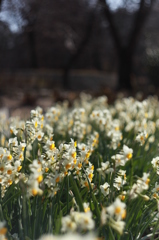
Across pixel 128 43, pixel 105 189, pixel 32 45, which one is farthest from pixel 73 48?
pixel 105 189

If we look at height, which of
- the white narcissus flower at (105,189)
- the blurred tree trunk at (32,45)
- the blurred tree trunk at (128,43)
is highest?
the blurred tree trunk at (32,45)

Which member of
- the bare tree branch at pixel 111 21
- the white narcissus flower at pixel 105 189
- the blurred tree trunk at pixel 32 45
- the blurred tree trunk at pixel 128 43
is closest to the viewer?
the white narcissus flower at pixel 105 189

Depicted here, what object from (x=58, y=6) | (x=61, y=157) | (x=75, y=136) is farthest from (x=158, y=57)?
(x=61, y=157)

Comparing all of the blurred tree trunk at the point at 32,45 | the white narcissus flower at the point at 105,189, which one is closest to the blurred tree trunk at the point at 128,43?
the blurred tree trunk at the point at 32,45

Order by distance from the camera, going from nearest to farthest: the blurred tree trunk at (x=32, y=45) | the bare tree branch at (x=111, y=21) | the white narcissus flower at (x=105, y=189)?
the white narcissus flower at (x=105, y=189)
the bare tree branch at (x=111, y=21)
the blurred tree trunk at (x=32, y=45)

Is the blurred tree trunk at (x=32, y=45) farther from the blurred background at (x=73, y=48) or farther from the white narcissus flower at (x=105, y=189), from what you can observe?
the white narcissus flower at (x=105, y=189)

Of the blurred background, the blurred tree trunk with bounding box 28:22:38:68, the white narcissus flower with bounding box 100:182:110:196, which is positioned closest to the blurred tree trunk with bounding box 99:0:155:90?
the blurred background

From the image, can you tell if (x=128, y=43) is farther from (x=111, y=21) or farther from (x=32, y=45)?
(x=32, y=45)

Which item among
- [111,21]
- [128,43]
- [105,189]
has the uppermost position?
[111,21]

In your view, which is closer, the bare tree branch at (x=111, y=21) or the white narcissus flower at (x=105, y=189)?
the white narcissus flower at (x=105, y=189)
